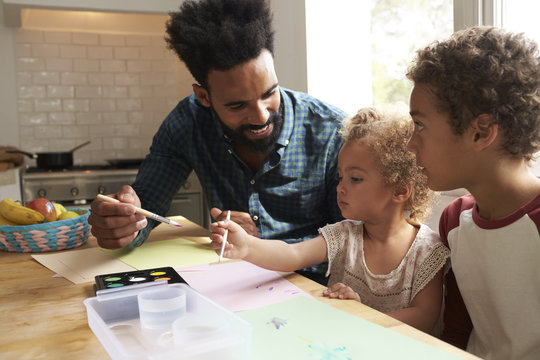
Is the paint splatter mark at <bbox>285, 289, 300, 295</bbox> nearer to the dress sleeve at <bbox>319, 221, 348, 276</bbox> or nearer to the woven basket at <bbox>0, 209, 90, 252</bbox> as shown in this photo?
the dress sleeve at <bbox>319, 221, 348, 276</bbox>

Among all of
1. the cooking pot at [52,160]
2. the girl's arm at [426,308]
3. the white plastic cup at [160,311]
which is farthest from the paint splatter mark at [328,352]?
the cooking pot at [52,160]

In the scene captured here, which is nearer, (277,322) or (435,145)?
(277,322)

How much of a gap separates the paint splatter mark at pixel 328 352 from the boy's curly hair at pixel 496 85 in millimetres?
562

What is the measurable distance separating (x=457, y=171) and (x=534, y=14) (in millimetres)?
854

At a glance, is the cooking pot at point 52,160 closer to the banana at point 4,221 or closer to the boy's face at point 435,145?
the banana at point 4,221

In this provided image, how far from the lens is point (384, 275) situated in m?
1.29

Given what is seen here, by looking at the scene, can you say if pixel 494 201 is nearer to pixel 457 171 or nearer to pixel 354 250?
pixel 457 171

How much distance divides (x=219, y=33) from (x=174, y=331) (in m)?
0.99

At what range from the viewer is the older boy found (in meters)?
1.04

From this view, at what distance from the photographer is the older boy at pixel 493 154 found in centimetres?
104

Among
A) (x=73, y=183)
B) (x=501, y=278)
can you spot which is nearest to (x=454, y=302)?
(x=501, y=278)

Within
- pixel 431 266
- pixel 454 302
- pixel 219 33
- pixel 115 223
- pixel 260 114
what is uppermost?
pixel 219 33

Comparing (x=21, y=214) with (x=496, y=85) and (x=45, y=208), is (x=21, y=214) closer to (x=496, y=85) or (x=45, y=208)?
(x=45, y=208)

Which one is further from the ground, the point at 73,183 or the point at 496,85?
the point at 496,85
